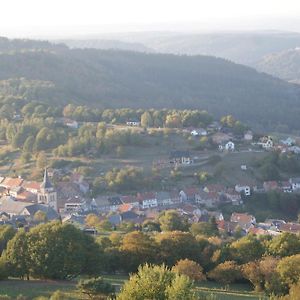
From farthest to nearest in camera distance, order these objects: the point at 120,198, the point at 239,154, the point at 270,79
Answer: the point at 270,79 < the point at 239,154 < the point at 120,198

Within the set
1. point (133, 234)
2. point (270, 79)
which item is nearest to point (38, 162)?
point (133, 234)

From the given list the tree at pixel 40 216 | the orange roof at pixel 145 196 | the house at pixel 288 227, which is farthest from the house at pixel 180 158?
the tree at pixel 40 216

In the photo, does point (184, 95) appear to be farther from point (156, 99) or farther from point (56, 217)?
point (56, 217)

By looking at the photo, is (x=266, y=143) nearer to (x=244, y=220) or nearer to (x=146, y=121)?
(x=146, y=121)

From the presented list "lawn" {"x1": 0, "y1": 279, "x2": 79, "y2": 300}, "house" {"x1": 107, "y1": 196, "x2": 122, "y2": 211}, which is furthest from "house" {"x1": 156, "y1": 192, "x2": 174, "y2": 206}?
"lawn" {"x1": 0, "y1": 279, "x2": 79, "y2": 300}

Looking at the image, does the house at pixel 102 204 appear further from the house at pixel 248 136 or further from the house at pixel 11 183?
the house at pixel 248 136
